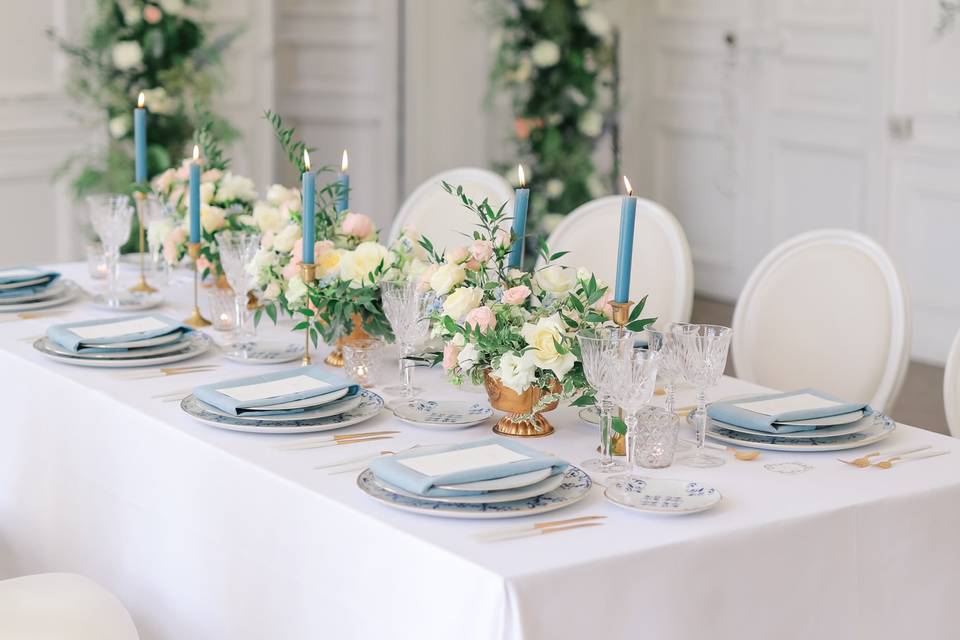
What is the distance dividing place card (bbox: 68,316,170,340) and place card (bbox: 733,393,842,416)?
1076 millimetres

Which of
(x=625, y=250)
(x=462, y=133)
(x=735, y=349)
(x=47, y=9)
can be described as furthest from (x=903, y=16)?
(x=625, y=250)

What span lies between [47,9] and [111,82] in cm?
33

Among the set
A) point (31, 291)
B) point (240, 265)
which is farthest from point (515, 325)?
point (31, 291)

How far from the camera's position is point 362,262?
7.74 ft

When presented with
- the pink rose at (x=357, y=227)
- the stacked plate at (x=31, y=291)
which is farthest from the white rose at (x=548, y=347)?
the stacked plate at (x=31, y=291)

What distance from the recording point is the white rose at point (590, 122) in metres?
5.77

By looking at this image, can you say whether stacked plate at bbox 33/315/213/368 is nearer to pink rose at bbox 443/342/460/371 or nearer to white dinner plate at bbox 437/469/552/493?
pink rose at bbox 443/342/460/371

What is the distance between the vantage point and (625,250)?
191 cm

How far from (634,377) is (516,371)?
244 millimetres

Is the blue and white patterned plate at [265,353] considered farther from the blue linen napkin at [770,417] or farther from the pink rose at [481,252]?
the blue linen napkin at [770,417]

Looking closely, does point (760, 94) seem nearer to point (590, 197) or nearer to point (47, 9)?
point (590, 197)

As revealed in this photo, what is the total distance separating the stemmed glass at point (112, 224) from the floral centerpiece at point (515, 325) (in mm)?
1002

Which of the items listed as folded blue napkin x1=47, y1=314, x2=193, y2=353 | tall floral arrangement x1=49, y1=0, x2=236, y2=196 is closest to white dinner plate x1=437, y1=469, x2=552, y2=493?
folded blue napkin x1=47, y1=314, x2=193, y2=353

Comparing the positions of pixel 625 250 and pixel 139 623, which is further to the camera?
pixel 139 623
